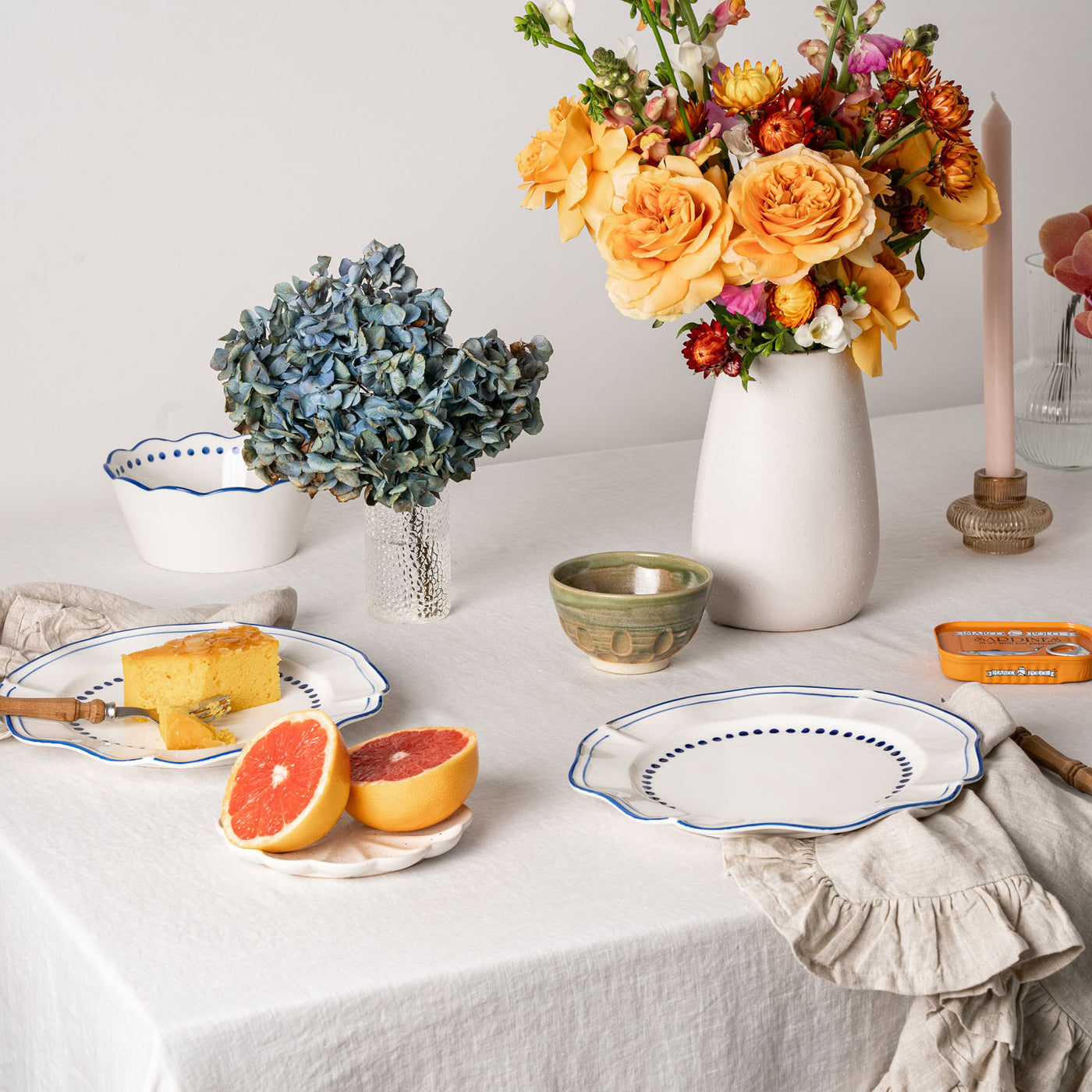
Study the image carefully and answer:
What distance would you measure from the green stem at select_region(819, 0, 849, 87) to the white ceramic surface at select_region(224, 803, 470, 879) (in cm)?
61

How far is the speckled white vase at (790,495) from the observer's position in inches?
42.8

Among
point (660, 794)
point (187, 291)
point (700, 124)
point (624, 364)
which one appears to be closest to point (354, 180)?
point (187, 291)

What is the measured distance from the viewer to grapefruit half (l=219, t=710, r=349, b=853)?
2.42ft

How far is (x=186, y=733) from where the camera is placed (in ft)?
2.92

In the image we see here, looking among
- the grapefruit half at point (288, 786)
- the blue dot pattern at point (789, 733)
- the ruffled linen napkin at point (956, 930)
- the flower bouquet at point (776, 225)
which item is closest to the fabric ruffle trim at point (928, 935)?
the ruffled linen napkin at point (956, 930)

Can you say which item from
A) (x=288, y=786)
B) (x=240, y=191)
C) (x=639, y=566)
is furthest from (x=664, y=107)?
(x=240, y=191)

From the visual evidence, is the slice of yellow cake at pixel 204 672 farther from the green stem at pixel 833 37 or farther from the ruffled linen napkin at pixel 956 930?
the green stem at pixel 833 37

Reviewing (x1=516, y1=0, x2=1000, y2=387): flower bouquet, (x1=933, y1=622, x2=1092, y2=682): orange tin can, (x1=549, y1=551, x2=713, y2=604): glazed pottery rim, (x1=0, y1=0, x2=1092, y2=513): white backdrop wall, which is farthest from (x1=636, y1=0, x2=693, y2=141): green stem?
(x1=0, y1=0, x2=1092, y2=513): white backdrop wall

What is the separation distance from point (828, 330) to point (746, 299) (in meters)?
0.07

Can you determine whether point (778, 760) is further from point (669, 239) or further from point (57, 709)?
point (57, 709)

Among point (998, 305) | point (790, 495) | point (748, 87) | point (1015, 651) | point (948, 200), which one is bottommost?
point (1015, 651)

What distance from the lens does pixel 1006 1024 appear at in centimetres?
68

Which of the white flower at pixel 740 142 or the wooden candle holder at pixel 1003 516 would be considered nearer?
the white flower at pixel 740 142

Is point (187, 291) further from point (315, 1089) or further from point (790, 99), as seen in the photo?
point (315, 1089)
